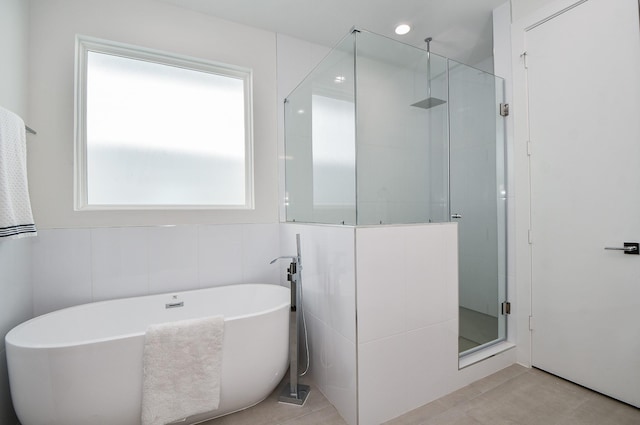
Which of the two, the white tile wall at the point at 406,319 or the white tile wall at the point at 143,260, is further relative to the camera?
the white tile wall at the point at 143,260

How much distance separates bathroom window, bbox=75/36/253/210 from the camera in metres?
2.06

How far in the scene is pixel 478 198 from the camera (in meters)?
2.17

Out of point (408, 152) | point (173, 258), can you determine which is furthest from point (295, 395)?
point (408, 152)

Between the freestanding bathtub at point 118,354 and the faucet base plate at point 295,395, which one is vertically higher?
the freestanding bathtub at point 118,354

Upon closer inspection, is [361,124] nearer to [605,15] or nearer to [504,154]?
[504,154]

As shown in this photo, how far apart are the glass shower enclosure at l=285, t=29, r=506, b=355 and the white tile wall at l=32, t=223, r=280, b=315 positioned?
0.51 m

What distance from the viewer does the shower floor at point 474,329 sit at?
1.95m

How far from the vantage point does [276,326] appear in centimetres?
166

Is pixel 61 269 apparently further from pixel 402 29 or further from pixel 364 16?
pixel 402 29

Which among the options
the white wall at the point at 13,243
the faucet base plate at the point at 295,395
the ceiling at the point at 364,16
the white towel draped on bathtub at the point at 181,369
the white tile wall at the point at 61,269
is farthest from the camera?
the ceiling at the point at 364,16

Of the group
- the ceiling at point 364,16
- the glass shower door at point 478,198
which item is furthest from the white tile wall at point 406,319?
the ceiling at point 364,16

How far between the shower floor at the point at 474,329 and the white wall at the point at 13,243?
8.70ft

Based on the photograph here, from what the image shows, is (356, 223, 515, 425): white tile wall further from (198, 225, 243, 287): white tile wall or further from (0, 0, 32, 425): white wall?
(0, 0, 32, 425): white wall

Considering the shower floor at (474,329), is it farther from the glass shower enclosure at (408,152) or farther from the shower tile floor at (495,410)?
the shower tile floor at (495,410)
